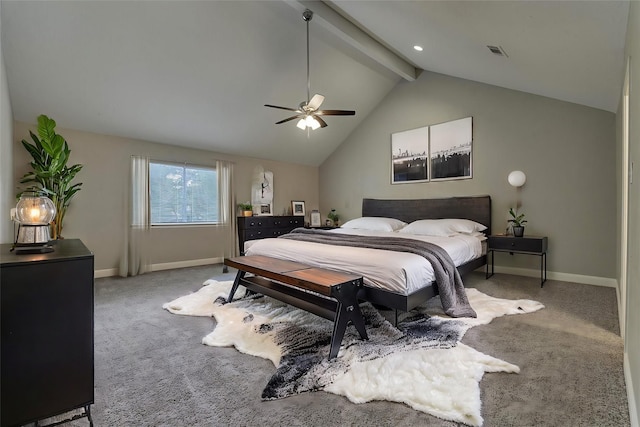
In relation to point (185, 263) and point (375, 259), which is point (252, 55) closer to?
point (375, 259)

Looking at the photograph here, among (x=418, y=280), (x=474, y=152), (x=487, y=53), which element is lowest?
(x=418, y=280)

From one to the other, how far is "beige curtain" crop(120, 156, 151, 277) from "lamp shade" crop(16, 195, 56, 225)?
342 cm

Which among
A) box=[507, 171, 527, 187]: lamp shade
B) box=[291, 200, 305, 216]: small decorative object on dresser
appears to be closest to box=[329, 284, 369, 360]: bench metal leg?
box=[507, 171, 527, 187]: lamp shade

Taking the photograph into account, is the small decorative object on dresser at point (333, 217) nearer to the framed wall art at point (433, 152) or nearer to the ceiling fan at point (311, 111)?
the framed wall art at point (433, 152)

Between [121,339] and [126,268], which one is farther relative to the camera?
[126,268]

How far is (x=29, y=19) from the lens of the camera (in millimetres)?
2941

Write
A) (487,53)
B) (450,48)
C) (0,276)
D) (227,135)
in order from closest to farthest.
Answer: (0,276)
(487,53)
(450,48)
(227,135)

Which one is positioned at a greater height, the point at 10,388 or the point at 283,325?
the point at 10,388

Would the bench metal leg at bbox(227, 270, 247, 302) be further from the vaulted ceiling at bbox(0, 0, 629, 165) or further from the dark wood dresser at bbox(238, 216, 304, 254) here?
the vaulted ceiling at bbox(0, 0, 629, 165)

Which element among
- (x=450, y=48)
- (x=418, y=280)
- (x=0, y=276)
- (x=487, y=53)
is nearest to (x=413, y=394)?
(x=418, y=280)

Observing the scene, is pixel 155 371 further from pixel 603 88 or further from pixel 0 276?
pixel 603 88

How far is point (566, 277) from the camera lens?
13.4 feet

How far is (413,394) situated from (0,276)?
1989 millimetres

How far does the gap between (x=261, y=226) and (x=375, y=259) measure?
12.3 ft
